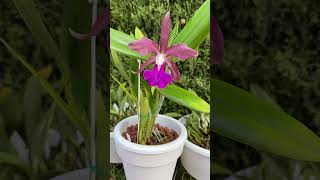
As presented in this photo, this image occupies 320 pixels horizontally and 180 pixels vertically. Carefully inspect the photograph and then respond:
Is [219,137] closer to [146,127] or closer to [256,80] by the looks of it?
[256,80]

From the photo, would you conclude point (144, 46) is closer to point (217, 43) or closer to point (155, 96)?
point (155, 96)

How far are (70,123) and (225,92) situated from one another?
0.39 m

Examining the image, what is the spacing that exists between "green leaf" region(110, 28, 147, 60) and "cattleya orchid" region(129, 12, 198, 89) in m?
0.04

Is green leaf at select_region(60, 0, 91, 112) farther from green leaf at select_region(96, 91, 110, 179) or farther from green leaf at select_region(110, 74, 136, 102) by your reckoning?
green leaf at select_region(110, 74, 136, 102)

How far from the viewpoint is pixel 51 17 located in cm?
92

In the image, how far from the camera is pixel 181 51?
3.71ft

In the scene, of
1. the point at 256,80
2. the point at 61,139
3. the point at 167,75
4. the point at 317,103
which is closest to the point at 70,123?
the point at 61,139

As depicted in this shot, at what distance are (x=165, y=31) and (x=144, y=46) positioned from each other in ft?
0.25

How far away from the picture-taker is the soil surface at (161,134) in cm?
131

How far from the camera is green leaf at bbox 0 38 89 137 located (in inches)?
36.3

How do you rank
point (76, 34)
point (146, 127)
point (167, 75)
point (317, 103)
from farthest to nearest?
point (146, 127) < point (167, 75) < point (76, 34) < point (317, 103)

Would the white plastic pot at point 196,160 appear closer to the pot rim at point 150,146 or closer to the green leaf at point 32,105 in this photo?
the pot rim at point 150,146

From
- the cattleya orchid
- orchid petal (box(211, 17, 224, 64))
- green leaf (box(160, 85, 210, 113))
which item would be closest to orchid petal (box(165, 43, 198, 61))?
the cattleya orchid

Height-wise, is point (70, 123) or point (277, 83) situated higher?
point (277, 83)
